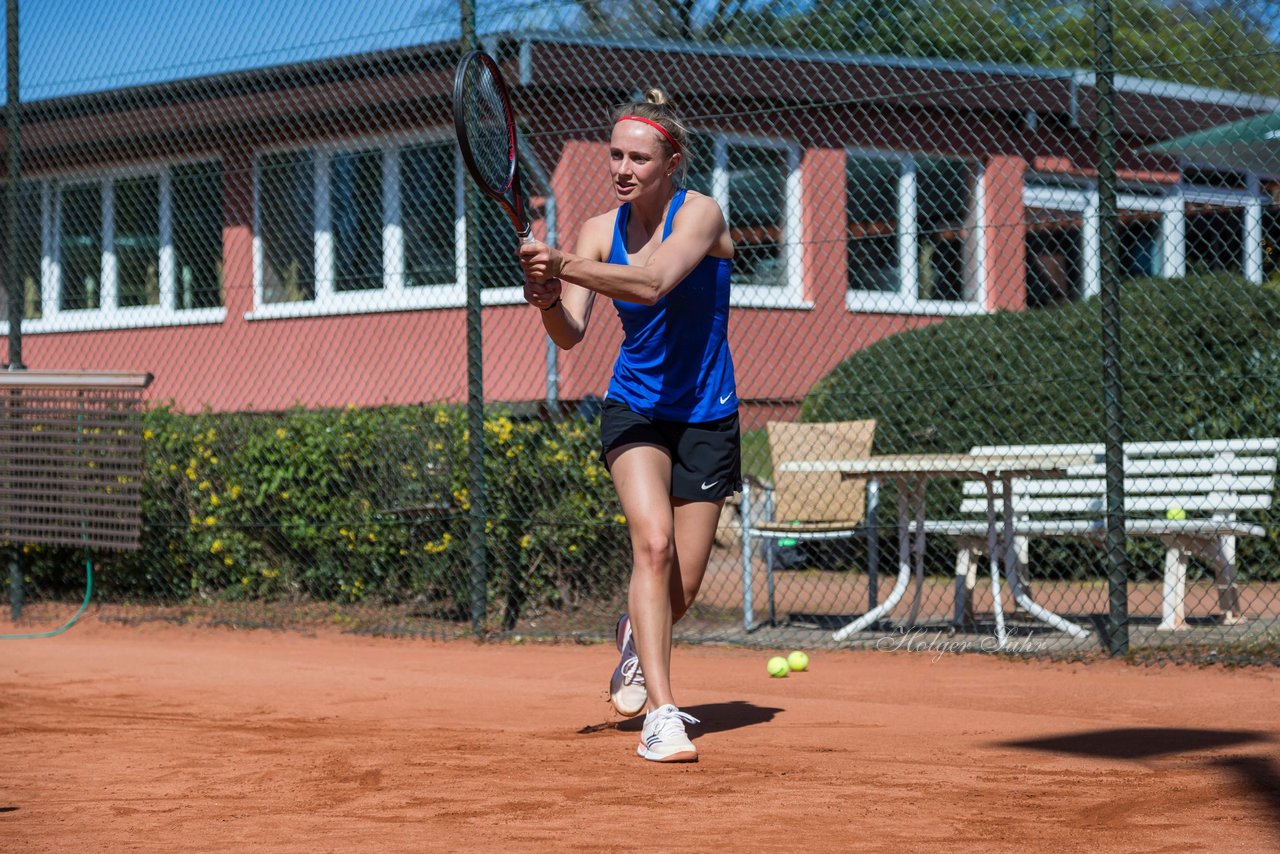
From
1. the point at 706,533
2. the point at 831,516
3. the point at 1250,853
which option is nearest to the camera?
the point at 1250,853

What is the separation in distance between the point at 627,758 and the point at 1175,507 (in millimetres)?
4581

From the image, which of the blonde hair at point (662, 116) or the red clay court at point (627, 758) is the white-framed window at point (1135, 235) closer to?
the red clay court at point (627, 758)

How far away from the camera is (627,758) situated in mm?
4574

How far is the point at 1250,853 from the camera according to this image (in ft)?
10.7

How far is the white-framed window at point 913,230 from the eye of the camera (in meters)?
13.4

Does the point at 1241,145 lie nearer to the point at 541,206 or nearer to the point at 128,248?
the point at 541,206

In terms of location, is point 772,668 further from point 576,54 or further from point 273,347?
point 273,347

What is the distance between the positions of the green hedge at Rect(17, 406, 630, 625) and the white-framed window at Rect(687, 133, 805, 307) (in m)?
4.61

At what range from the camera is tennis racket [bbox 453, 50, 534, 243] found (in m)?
4.52

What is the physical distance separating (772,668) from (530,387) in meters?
6.48

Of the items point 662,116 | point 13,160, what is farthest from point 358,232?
point 662,116

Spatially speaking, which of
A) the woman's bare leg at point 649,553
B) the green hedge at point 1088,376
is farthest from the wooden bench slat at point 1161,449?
the woman's bare leg at point 649,553

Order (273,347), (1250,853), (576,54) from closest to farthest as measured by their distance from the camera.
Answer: (1250,853) → (576,54) → (273,347)

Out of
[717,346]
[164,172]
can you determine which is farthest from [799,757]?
[164,172]
